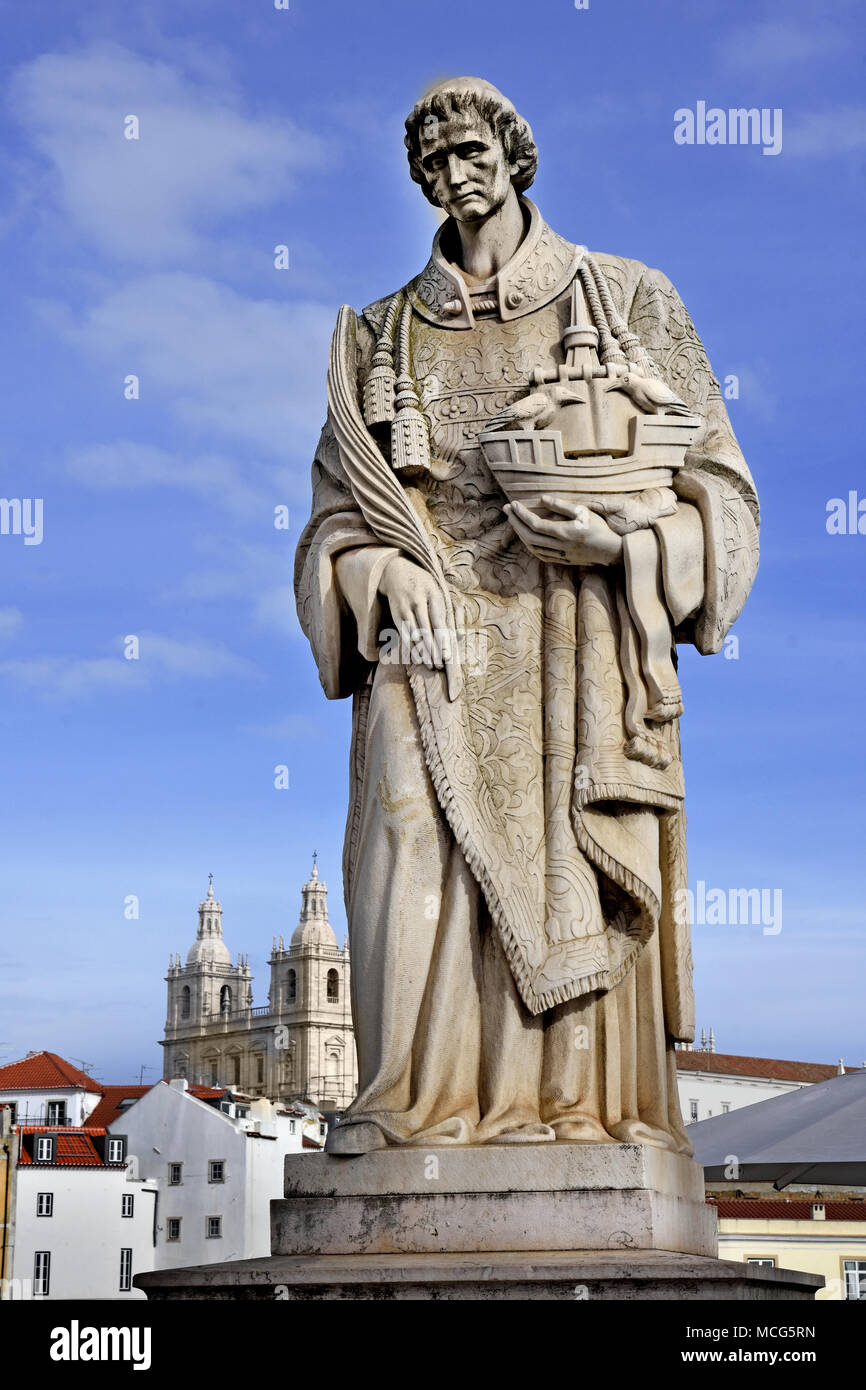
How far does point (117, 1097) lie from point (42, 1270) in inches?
722

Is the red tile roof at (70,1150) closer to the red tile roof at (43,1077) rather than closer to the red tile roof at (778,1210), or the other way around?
the red tile roof at (43,1077)

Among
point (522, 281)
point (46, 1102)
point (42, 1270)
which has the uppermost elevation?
point (522, 281)

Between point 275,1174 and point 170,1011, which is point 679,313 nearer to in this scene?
point 275,1174

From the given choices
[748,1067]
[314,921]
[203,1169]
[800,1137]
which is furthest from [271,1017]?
[800,1137]

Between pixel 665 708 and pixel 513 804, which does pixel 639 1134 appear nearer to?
pixel 513 804

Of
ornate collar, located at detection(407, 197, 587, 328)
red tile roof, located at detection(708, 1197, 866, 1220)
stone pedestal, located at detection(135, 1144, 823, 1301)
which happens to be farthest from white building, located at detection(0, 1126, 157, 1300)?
ornate collar, located at detection(407, 197, 587, 328)

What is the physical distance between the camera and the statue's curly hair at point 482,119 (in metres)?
7.54

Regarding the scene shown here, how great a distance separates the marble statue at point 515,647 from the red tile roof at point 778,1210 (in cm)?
2695

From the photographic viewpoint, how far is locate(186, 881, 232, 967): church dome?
609 ft

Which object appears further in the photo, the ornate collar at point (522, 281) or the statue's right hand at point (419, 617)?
the ornate collar at point (522, 281)

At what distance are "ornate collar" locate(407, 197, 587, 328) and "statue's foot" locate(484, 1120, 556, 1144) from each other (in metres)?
3.62

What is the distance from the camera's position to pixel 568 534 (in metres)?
7.00

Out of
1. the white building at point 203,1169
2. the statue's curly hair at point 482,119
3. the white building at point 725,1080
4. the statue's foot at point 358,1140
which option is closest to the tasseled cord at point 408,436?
the statue's curly hair at point 482,119
